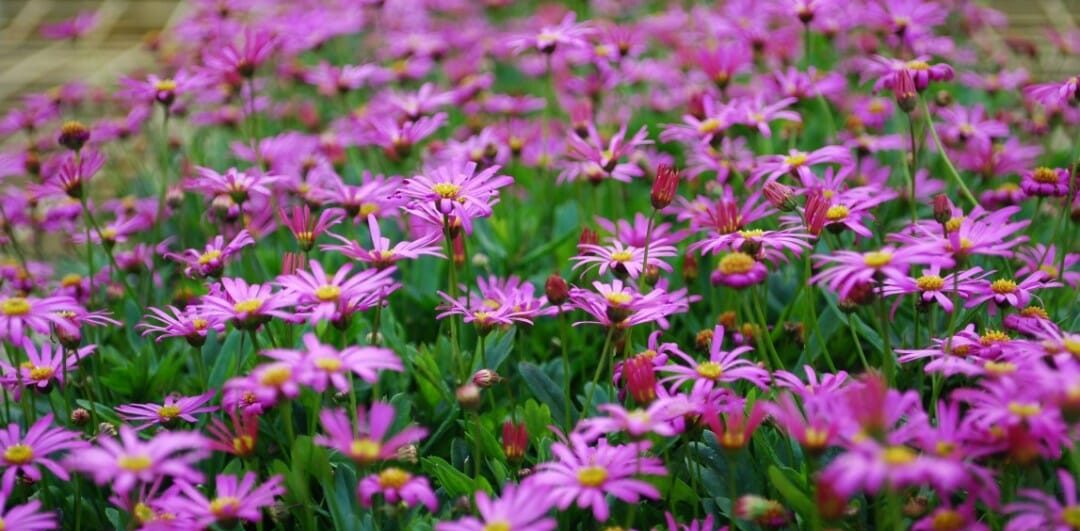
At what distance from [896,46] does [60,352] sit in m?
2.07

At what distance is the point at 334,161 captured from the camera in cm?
253

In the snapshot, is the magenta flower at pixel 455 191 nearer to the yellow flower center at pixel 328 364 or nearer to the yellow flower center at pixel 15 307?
the yellow flower center at pixel 328 364

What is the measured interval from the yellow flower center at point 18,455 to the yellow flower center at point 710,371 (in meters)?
0.90

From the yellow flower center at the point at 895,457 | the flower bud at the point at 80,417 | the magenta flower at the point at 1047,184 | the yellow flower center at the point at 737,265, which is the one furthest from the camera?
the magenta flower at the point at 1047,184

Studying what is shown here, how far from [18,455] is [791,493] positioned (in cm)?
101

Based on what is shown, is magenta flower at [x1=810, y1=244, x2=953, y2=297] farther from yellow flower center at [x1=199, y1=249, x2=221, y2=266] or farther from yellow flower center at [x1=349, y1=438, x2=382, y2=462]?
yellow flower center at [x1=199, y1=249, x2=221, y2=266]

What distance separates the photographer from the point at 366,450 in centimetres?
117

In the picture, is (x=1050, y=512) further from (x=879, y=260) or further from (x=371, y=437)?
(x=371, y=437)

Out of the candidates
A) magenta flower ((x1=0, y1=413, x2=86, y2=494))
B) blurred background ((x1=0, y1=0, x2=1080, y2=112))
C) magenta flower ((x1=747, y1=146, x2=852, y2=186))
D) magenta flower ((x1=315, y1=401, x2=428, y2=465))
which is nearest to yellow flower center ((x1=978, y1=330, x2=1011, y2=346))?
magenta flower ((x1=747, y1=146, x2=852, y2=186))

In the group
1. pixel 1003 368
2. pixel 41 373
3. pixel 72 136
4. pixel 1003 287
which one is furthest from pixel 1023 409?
pixel 72 136

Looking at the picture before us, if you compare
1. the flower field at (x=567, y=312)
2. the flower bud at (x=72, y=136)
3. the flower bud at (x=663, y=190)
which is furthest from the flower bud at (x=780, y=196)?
the flower bud at (x=72, y=136)

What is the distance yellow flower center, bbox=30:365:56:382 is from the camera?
1644mm

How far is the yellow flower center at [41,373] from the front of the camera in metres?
1.64

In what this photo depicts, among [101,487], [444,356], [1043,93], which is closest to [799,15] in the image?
[1043,93]
